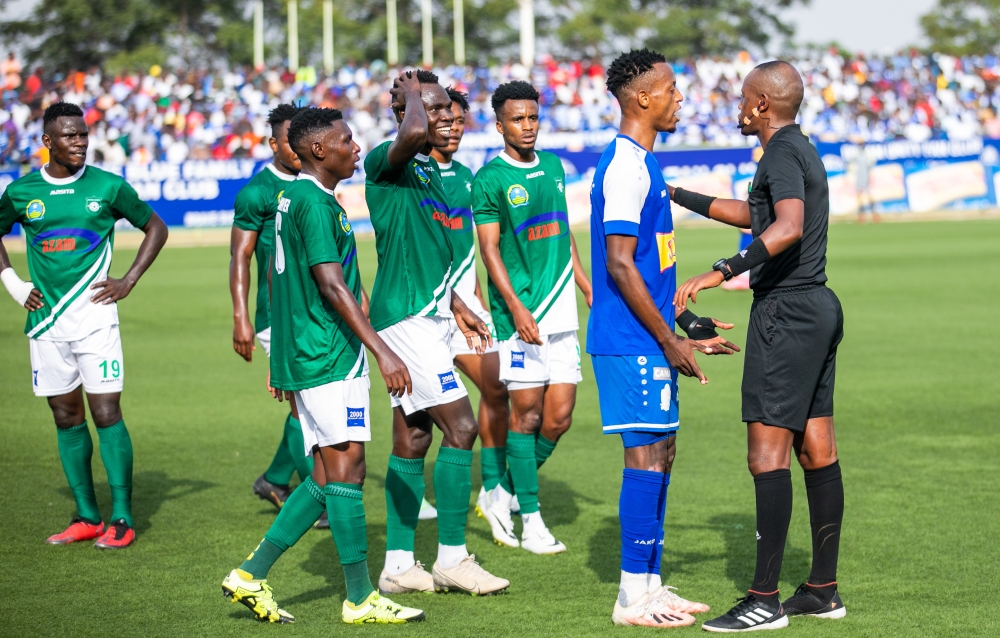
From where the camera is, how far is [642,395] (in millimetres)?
4750

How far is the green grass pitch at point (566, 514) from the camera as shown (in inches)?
195

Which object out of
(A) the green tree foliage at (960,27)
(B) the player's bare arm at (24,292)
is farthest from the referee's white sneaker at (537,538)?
(A) the green tree foliage at (960,27)

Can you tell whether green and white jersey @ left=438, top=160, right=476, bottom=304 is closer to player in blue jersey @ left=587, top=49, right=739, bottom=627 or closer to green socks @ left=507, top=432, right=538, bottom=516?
green socks @ left=507, top=432, right=538, bottom=516

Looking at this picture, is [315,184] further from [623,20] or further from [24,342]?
[623,20]

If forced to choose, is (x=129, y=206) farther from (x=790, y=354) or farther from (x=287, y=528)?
(x=790, y=354)

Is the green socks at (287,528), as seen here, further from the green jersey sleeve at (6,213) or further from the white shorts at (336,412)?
the green jersey sleeve at (6,213)

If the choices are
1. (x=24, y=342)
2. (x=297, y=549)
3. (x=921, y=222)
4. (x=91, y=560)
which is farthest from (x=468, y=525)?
(x=921, y=222)

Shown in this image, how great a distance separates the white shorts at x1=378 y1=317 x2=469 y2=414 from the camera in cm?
526

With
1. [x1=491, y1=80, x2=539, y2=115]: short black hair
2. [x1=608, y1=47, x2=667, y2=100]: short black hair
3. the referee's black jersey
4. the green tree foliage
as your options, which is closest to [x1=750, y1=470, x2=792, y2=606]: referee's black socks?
the referee's black jersey

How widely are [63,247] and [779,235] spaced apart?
4.11m

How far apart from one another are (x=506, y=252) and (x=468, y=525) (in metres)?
1.68

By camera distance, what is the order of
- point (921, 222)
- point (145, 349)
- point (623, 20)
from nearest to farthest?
1. point (145, 349)
2. point (921, 222)
3. point (623, 20)

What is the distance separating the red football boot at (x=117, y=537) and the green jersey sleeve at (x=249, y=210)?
2006mm

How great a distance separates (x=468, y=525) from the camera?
22.2 feet
